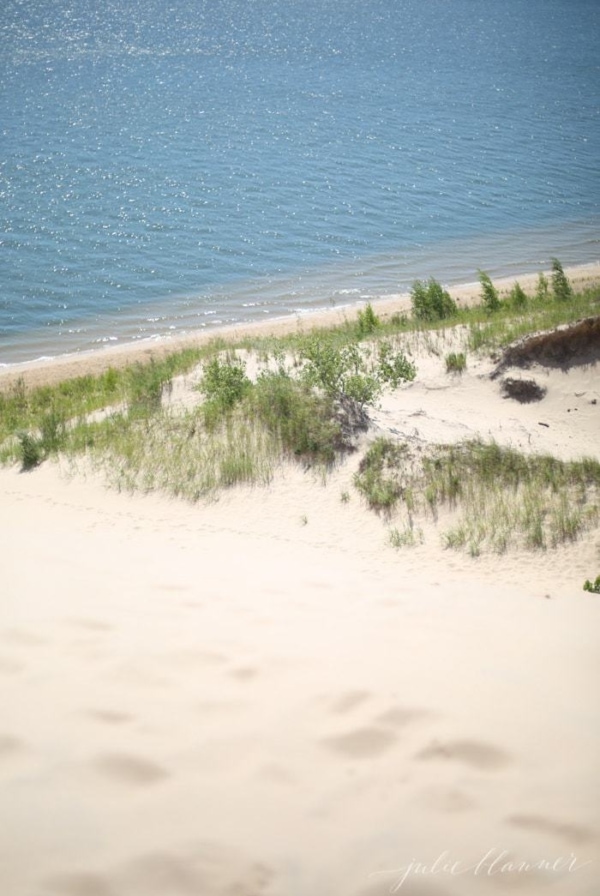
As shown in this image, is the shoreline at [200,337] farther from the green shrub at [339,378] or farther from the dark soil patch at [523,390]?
the dark soil patch at [523,390]

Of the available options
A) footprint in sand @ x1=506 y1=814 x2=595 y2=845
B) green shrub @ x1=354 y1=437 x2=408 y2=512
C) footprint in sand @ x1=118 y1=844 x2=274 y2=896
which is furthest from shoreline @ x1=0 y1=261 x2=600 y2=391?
footprint in sand @ x1=506 y1=814 x2=595 y2=845

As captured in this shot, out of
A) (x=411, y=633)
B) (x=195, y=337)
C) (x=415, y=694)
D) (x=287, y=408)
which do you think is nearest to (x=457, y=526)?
(x=287, y=408)

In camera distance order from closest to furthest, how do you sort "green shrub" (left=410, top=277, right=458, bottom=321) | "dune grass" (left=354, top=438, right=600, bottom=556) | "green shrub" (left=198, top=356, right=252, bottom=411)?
1. "dune grass" (left=354, top=438, right=600, bottom=556)
2. "green shrub" (left=198, top=356, right=252, bottom=411)
3. "green shrub" (left=410, top=277, right=458, bottom=321)

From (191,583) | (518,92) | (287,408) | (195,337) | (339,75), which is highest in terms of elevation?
(339,75)

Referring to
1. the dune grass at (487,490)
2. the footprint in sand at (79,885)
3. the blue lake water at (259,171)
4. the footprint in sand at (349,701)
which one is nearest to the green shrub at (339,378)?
the dune grass at (487,490)

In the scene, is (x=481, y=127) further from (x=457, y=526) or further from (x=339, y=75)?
(x=457, y=526)

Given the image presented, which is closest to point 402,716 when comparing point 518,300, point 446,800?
point 446,800
